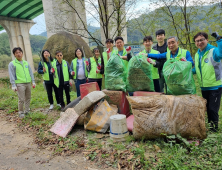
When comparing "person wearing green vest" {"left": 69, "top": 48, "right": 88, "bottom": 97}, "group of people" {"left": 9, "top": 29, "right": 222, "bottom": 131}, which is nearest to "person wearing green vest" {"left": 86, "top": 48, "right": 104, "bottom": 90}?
"group of people" {"left": 9, "top": 29, "right": 222, "bottom": 131}

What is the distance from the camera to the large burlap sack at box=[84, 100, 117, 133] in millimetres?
3188

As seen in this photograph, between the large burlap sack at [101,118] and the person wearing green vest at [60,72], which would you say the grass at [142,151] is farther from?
the person wearing green vest at [60,72]

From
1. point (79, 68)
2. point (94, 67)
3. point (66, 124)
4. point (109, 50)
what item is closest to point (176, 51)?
point (109, 50)

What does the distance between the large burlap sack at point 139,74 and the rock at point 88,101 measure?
2.03 feet

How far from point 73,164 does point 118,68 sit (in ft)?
6.24

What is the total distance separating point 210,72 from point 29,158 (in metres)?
3.19

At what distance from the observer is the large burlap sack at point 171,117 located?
2422 mm

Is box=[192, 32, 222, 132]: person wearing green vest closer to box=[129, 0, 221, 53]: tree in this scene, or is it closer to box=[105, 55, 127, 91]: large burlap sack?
box=[105, 55, 127, 91]: large burlap sack

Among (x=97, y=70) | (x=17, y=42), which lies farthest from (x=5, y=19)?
(x=97, y=70)

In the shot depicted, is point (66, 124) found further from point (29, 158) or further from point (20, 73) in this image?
point (20, 73)

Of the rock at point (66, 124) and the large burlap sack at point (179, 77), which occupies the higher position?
the large burlap sack at point (179, 77)

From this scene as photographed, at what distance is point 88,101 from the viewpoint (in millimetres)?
3176

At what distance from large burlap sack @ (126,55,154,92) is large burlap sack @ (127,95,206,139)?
0.65m

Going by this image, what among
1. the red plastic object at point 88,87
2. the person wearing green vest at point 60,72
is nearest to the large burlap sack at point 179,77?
the red plastic object at point 88,87
